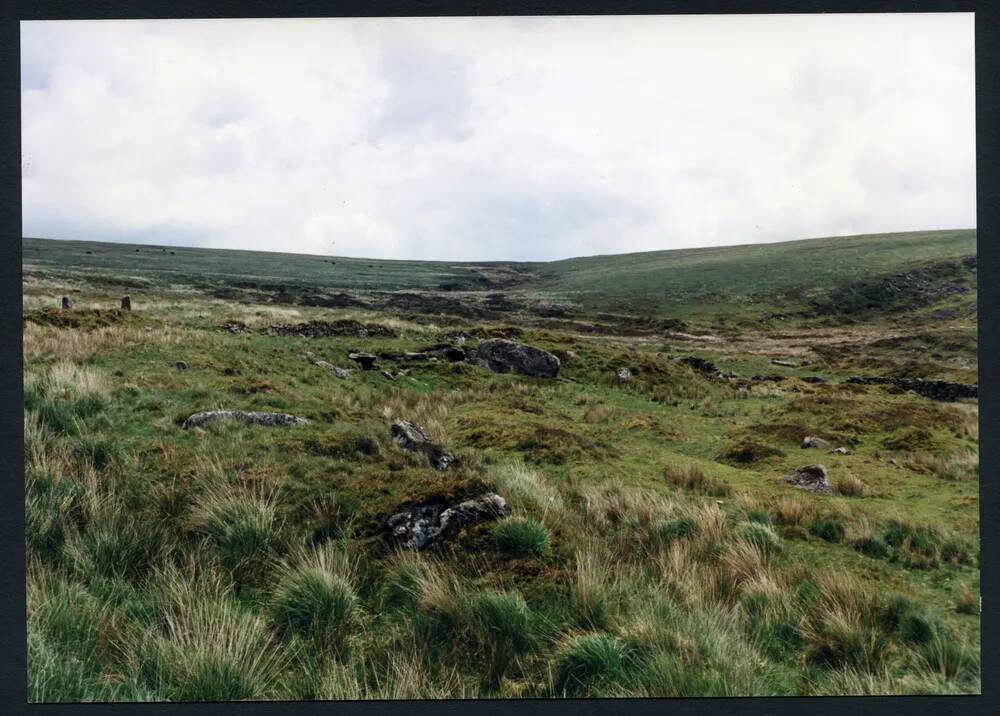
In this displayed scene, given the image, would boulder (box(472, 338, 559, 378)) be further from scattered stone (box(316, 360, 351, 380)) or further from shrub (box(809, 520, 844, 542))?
shrub (box(809, 520, 844, 542))

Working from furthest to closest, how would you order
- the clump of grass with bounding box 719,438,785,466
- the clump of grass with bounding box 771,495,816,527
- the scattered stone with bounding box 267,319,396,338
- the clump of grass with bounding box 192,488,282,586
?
the scattered stone with bounding box 267,319,396,338, the clump of grass with bounding box 719,438,785,466, the clump of grass with bounding box 771,495,816,527, the clump of grass with bounding box 192,488,282,586

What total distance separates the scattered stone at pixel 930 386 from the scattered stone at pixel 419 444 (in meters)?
6.60

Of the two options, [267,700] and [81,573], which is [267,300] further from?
[267,700]

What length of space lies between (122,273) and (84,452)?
84.7 feet

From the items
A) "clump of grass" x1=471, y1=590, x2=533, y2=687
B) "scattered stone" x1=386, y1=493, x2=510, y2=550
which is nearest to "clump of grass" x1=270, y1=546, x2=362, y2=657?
"scattered stone" x1=386, y1=493, x2=510, y2=550

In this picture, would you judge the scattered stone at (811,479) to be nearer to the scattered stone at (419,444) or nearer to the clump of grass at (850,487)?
the clump of grass at (850,487)

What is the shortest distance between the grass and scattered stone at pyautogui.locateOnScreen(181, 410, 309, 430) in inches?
9.1

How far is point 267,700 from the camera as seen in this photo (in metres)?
4.07

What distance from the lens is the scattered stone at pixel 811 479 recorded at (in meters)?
6.78

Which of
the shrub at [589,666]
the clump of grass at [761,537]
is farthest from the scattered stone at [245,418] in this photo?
the clump of grass at [761,537]

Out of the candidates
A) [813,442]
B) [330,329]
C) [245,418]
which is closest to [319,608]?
[245,418]

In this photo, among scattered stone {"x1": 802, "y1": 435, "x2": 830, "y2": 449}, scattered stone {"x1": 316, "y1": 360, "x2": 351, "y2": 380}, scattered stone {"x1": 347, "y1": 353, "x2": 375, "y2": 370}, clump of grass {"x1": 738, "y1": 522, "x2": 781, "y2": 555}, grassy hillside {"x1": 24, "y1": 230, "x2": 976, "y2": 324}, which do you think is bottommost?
clump of grass {"x1": 738, "y1": 522, "x2": 781, "y2": 555}

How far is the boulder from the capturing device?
11.0m

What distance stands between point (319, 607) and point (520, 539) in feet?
6.09
